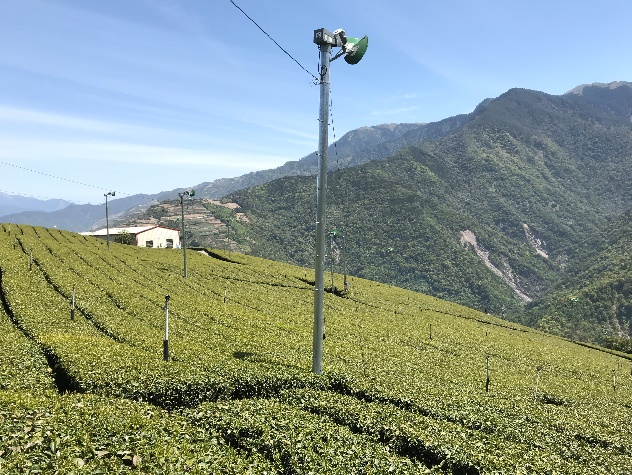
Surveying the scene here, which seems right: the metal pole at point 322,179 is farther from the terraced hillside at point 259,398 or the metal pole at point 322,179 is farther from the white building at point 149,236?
the white building at point 149,236

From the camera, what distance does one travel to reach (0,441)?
1255 centimetres

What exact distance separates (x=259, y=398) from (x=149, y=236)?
136162mm

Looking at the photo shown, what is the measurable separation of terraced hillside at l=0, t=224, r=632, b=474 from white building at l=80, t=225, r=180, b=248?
89274 mm

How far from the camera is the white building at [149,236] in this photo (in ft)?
448

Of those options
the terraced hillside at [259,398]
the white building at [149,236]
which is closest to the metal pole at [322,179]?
the terraced hillside at [259,398]

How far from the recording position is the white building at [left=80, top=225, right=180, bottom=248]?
13670cm

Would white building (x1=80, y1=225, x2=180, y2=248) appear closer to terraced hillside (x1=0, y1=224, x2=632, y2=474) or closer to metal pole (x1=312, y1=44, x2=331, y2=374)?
terraced hillside (x1=0, y1=224, x2=632, y2=474)

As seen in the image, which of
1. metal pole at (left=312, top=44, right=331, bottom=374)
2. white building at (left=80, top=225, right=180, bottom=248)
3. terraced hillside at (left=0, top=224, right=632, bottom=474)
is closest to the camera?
terraced hillside at (left=0, top=224, right=632, bottom=474)

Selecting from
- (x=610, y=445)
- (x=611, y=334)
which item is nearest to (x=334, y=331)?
(x=610, y=445)

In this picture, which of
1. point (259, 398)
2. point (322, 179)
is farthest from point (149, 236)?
point (322, 179)

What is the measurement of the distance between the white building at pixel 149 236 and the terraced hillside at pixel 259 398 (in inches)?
3515

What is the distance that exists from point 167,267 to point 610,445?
7342cm

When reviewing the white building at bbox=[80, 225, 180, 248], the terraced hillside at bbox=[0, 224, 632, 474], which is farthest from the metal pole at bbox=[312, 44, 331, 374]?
the white building at bbox=[80, 225, 180, 248]

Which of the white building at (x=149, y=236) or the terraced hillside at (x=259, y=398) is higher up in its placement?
the white building at (x=149, y=236)
